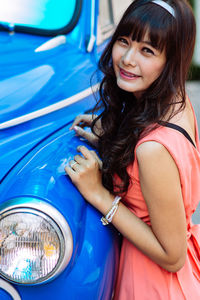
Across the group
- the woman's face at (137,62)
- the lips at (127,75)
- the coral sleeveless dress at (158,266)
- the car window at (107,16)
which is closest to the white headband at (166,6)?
the woman's face at (137,62)

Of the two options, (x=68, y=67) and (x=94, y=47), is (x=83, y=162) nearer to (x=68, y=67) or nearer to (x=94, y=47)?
(x=68, y=67)

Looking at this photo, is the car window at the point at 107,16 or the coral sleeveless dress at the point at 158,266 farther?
the car window at the point at 107,16

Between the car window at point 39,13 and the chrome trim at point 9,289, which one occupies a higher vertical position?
the car window at point 39,13

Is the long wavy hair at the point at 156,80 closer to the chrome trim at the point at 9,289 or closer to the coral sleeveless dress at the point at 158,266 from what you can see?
the coral sleeveless dress at the point at 158,266

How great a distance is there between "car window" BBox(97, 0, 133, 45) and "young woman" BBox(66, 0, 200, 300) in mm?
1092

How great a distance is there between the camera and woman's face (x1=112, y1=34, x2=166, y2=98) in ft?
3.98

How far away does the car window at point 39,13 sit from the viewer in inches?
70.3

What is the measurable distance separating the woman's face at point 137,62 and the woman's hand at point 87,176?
0.29m

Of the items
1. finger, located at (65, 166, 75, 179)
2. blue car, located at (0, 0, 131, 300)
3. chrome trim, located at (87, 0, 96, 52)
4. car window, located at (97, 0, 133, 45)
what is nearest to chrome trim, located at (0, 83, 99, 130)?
blue car, located at (0, 0, 131, 300)

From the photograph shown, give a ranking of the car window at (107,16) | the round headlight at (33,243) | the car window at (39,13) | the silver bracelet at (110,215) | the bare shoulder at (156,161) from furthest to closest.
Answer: the car window at (107,16) < the car window at (39,13) < the silver bracelet at (110,215) < the bare shoulder at (156,161) < the round headlight at (33,243)

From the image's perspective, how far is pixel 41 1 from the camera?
189cm

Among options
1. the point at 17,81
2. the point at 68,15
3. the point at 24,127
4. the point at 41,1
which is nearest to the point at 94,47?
the point at 68,15

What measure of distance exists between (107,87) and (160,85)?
12.2 inches

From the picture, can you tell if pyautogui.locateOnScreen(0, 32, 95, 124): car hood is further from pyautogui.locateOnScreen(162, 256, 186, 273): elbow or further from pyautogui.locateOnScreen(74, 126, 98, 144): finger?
pyautogui.locateOnScreen(162, 256, 186, 273): elbow
